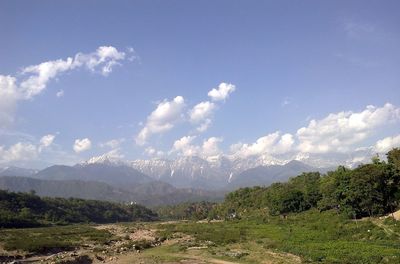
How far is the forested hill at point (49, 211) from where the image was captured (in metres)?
Result: 115

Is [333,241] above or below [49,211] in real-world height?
below

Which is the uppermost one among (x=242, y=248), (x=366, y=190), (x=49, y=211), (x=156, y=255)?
(x=366, y=190)

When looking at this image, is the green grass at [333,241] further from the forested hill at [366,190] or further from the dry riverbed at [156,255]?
the forested hill at [366,190]

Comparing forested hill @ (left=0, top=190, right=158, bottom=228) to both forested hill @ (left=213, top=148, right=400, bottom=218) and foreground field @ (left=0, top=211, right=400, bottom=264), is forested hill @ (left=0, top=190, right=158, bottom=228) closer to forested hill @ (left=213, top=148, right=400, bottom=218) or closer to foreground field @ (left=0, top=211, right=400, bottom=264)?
foreground field @ (left=0, top=211, right=400, bottom=264)

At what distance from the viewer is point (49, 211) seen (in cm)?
14300

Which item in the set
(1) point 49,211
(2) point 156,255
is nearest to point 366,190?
(2) point 156,255

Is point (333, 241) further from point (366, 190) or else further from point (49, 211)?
point (49, 211)

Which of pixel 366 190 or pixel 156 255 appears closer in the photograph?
pixel 156 255

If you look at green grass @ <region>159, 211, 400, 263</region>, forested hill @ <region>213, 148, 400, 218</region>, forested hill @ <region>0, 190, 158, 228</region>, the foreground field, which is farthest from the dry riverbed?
forested hill @ <region>0, 190, 158, 228</region>

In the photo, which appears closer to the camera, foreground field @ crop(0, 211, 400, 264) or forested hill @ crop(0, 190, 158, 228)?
foreground field @ crop(0, 211, 400, 264)

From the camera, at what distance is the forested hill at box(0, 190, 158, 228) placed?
376 feet

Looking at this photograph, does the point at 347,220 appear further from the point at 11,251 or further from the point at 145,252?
the point at 11,251

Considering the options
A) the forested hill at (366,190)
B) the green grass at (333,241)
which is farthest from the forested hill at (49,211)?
the forested hill at (366,190)

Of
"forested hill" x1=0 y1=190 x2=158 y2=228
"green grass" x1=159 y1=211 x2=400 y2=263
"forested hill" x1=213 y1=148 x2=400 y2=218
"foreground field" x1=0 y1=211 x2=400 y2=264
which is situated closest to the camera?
"green grass" x1=159 y1=211 x2=400 y2=263
